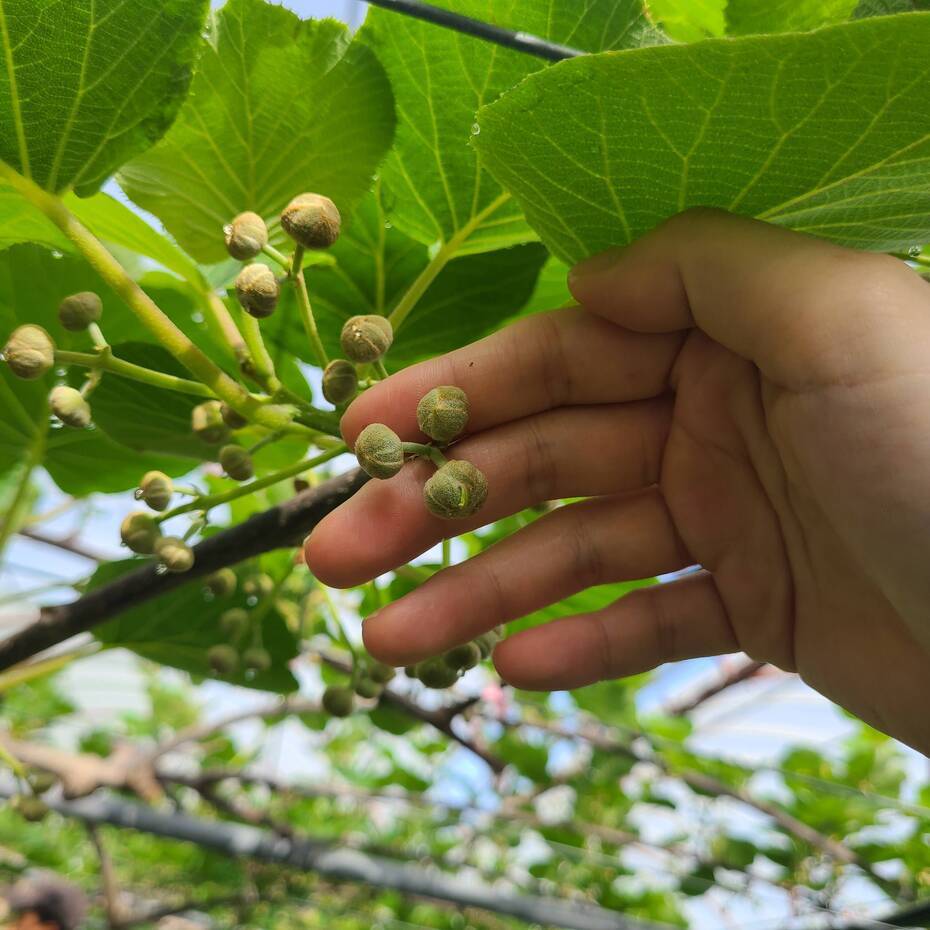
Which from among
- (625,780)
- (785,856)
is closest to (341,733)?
(625,780)

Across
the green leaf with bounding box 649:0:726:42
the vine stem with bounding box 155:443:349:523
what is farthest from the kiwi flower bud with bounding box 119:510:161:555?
the green leaf with bounding box 649:0:726:42

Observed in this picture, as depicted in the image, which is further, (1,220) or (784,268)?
(1,220)

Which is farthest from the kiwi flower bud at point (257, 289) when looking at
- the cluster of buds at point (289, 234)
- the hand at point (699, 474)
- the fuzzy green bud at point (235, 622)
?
the fuzzy green bud at point (235, 622)

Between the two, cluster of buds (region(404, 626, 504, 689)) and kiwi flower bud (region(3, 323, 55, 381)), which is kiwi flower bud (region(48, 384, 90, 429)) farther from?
cluster of buds (region(404, 626, 504, 689))

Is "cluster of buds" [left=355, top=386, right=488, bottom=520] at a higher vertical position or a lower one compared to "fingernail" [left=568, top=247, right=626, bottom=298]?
lower

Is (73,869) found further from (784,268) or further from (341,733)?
(784,268)

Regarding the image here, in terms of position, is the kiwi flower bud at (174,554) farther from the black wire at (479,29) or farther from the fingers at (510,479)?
the black wire at (479,29)
